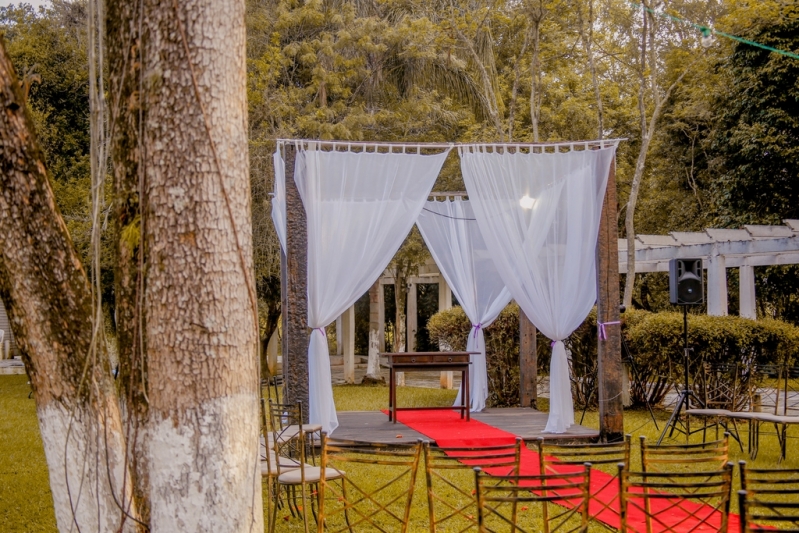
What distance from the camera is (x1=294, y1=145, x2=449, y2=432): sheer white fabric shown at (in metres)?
8.04

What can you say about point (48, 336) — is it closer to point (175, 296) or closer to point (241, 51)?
point (175, 296)

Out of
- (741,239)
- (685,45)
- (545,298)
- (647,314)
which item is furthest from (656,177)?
(545,298)

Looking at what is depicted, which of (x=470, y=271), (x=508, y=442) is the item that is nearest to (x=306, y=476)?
(x=508, y=442)

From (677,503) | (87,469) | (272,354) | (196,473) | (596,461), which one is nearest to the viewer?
(196,473)

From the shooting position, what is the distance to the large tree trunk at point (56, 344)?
2.92 meters

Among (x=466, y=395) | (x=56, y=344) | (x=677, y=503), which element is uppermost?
(x=56, y=344)

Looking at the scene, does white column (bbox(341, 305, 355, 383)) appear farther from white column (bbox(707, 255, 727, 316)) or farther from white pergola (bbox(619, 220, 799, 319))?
white column (bbox(707, 255, 727, 316))

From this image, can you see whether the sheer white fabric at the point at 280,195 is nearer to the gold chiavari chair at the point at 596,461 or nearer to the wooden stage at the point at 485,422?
the wooden stage at the point at 485,422

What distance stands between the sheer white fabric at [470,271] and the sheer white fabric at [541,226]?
1760 millimetres

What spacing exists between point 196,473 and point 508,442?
5.59 metres

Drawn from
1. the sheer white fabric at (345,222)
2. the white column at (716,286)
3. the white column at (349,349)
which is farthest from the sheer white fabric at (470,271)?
the white column at (349,349)

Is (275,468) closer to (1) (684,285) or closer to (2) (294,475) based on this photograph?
(2) (294,475)

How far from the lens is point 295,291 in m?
8.02

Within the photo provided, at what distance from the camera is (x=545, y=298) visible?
855cm
